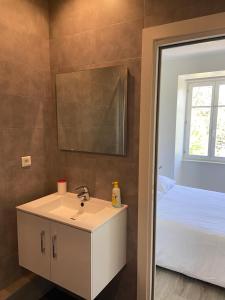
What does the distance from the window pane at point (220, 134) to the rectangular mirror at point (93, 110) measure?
9.64 ft

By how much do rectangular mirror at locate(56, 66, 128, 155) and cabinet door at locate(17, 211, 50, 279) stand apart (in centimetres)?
64

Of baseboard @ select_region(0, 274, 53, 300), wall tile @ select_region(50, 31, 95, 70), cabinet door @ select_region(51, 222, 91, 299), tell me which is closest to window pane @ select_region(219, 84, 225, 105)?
wall tile @ select_region(50, 31, 95, 70)

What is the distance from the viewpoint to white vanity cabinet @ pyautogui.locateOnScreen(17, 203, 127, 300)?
1.45 metres

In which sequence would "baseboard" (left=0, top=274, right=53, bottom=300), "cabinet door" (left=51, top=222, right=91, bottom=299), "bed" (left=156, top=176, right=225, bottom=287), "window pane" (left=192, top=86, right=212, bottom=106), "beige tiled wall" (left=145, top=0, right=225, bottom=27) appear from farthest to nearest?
"window pane" (left=192, top=86, right=212, bottom=106), "bed" (left=156, top=176, right=225, bottom=287), "baseboard" (left=0, top=274, right=53, bottom=300), "cabinet door" (left=51, top=222, right=91, bottom=299), "beige tiled wall" (left=145, top=0, right=225, bottom=27)

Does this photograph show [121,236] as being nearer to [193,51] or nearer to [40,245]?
[40,245]

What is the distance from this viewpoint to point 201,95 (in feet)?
13.6

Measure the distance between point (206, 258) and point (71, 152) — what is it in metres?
1.57

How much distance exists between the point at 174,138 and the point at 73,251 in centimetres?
303

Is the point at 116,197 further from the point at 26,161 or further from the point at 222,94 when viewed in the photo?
the point at 222,94

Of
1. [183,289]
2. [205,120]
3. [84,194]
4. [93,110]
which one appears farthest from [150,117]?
[205,120]

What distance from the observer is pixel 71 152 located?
1.99m

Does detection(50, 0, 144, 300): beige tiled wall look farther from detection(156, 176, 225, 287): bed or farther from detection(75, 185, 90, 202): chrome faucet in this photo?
detection(156, 176, 225, 287): bed

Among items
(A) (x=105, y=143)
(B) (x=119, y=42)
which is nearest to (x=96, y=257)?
(A) (x=105, y=143)

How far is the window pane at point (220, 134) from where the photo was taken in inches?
157
